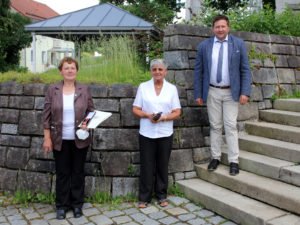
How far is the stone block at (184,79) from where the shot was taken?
4.84 metres

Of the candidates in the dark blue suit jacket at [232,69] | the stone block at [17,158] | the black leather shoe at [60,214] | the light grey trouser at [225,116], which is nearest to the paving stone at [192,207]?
the light grey trouser at [225,116]

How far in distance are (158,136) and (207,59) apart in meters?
1.10

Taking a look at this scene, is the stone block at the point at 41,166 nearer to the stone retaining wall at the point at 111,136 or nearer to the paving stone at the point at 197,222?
the stone retaining wall at the point at 111,136

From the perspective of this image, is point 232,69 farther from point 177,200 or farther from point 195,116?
point 177,200

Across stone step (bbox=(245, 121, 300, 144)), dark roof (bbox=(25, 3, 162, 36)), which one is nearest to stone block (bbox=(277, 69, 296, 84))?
stone step (bbox=(245, 121, 300, 144))

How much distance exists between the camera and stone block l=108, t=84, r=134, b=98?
14.6ft

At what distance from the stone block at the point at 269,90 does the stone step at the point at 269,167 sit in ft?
4.62

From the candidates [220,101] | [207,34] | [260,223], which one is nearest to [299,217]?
[260,223]

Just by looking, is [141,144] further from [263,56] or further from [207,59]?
[263,56]

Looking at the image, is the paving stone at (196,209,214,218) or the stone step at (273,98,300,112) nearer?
the paving stone at (196,209,214,218)

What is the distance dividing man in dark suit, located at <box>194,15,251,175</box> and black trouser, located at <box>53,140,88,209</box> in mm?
1559

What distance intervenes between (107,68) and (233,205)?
2.88m

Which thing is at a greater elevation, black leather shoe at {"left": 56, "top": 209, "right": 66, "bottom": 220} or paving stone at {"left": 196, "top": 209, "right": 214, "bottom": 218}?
paving stone at {"left": 196, "top": 209, "right": 214, "bottom": 218}

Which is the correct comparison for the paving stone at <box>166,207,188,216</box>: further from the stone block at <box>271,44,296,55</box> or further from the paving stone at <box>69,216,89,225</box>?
the stone block at <box>271,44,296,55</box>
